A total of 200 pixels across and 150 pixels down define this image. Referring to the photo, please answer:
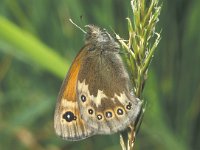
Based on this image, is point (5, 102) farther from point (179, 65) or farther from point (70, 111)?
point (70, 111)

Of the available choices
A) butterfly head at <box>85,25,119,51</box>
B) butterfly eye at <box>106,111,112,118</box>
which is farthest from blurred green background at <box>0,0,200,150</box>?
butterfly eye at <box>106,111,112,118</box>

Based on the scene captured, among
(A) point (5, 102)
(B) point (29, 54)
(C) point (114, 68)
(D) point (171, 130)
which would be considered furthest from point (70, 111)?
(A) point (5, 102)

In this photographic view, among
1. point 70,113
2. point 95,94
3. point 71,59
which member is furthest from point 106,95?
point 71,59

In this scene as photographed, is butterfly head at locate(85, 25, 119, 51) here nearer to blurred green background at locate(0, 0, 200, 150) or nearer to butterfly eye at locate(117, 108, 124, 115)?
butterfly eye at locate(117, 108, 124, 115)

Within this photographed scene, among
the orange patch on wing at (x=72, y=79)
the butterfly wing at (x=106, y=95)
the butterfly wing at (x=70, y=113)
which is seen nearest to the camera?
the butterfly wing at (x=106, y=95)

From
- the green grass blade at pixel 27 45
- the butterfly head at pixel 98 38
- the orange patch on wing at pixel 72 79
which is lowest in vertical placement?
the orange patch on wing at pixel 72 79

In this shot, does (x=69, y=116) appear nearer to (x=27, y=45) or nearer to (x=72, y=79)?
(x=72, y=79)

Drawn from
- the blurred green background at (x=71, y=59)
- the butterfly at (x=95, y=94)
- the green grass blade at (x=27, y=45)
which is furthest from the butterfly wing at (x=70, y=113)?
the blurred green background at (x=71, y=59)

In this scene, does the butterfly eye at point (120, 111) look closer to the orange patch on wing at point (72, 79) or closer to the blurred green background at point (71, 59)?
the orange patch on wing at point (72, 79)
